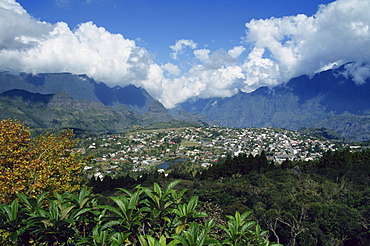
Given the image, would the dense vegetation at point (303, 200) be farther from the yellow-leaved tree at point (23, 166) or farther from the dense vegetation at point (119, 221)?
the dense vegetation at point (119, 221)

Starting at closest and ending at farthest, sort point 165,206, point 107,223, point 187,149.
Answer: point 107,223
point 165,206
point 187,149

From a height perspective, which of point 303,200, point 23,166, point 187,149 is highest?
point 23,166

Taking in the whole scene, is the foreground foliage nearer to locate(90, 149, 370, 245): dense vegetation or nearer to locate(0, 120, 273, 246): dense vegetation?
locate(0, 120, 273, 246): dense vegetation

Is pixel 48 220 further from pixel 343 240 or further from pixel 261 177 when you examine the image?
pixel 261 177

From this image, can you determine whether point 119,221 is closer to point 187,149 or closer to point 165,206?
point 165,206

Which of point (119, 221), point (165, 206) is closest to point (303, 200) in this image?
point (165, 206)

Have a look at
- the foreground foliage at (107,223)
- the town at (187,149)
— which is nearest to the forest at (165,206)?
the foreground foliage at (107,223)

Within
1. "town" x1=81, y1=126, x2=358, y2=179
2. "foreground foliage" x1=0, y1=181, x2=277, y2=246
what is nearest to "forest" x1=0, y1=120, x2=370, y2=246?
"foreground foliage" x1=0, y1=181, x2=277, y2=246
